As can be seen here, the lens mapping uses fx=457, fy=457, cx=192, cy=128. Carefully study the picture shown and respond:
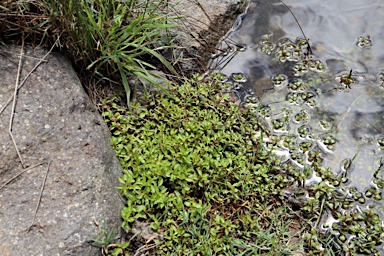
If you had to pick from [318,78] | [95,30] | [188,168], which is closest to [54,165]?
[188,168]

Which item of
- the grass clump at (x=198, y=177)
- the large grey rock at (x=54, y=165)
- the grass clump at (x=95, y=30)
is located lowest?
the grass clump at (x=198, y=177)

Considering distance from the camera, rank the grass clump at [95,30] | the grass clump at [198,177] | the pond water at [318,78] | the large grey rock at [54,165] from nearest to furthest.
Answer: the large grey rock at [54,165], the grass clump at [198,177], the grass clump at [95,30], the pond water at [318,78]

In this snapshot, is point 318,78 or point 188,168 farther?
point 318,78

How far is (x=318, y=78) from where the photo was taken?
168 inches

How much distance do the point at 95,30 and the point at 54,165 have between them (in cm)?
Answer: 107

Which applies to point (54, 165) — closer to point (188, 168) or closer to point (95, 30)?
point (188, 168)

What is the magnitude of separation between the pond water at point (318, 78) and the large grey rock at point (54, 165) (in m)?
1.42

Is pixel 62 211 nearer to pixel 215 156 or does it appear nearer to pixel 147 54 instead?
pixel 215 156

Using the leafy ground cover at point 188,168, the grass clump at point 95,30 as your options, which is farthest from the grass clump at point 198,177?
the grass clump at point 95,30

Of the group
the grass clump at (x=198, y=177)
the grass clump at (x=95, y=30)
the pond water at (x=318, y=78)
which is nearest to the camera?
the grass clump at (x=198, y=177)

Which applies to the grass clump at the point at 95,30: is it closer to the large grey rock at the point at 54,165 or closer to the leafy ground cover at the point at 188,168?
the leafy ground cover at the point at 188,168

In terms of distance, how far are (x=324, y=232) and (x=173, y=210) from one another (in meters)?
1.13

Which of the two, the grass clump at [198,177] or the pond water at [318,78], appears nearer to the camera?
the grass clump at [198,177]

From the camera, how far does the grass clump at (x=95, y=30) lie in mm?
3225
